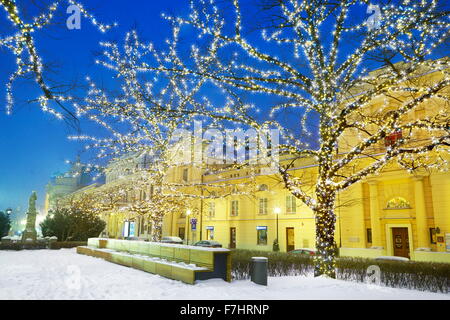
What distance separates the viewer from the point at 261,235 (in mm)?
36438

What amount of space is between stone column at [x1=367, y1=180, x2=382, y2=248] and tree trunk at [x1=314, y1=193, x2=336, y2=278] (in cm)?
1771

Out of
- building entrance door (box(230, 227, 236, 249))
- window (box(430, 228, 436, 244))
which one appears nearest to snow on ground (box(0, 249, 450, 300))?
window (box(430, 228, 436, 244))

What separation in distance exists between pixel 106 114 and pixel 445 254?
2068cm

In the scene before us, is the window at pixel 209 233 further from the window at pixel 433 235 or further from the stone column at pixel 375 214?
the window at pixel 433 235

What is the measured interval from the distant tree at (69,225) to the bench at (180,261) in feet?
66.7

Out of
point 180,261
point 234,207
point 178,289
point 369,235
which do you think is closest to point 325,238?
point 180,261

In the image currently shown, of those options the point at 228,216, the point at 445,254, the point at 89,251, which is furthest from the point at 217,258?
the point at 228,216

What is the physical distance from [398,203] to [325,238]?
62.6 ft

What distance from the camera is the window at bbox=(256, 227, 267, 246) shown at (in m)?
36.0

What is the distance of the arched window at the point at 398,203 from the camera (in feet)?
83.6

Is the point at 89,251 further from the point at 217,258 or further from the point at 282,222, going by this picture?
the point at 282,222

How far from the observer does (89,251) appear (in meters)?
19.7

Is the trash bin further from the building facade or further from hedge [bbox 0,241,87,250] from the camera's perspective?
hedge [bbox 0,241,87,250]

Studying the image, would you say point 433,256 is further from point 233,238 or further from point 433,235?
point 233,238
